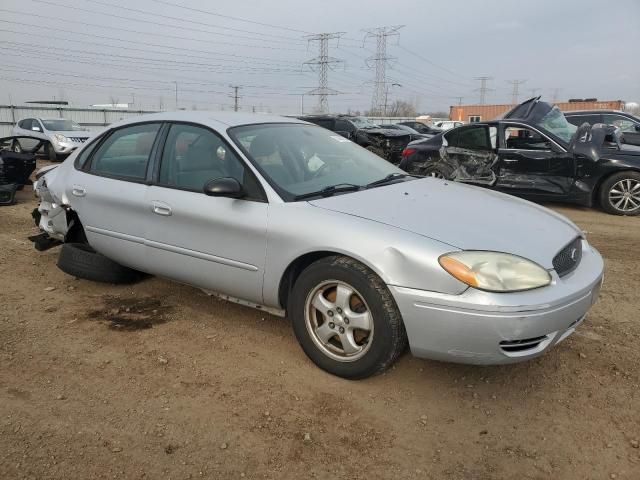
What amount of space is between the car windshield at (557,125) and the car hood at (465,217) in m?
5.31

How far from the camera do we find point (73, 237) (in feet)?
15.0

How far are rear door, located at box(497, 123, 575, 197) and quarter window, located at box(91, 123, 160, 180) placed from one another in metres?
6.20

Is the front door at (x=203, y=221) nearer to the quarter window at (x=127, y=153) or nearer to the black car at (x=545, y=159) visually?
the quarter window at (x=127, y=153)

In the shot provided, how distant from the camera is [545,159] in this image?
8031 mm

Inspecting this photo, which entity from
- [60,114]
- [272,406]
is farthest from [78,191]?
[60,114]

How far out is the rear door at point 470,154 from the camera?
8.56m

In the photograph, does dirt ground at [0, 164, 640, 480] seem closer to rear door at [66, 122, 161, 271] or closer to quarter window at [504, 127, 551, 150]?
rear door at [66, 122, 161, 271]

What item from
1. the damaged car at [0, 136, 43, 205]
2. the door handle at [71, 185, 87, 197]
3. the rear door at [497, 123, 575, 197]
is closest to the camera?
the door handle at [71, 185, 87, 197]

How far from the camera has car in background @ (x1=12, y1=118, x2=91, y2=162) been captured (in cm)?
1557

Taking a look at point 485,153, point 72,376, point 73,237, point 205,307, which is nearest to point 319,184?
point 205,307

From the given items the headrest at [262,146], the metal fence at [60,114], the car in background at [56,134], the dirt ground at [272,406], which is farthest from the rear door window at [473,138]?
the metal fence at [60,114]

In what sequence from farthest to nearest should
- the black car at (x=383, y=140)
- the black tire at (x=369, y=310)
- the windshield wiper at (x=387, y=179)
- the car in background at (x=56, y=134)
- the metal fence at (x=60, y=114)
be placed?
1. the metal fence at (x=60, y=114)
2. the car in background at (x=56, y=134)
3. the black car at (x=383, y=140)
4. the windshield wiper at (x=387, y=179)
5. the black tire at (x=369, y=310)

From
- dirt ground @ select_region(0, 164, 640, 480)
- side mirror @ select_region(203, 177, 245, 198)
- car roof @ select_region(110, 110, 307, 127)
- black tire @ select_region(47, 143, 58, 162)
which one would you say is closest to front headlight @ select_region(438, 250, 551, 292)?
dirt ground @ select_region(0, 164, 640, 480)

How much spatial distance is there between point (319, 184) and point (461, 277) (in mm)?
1244
